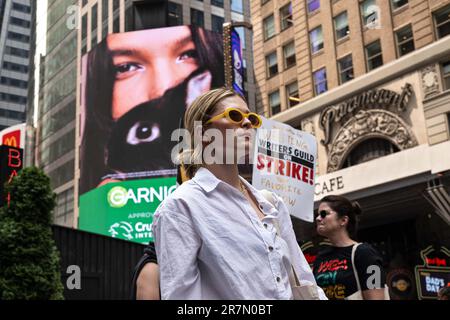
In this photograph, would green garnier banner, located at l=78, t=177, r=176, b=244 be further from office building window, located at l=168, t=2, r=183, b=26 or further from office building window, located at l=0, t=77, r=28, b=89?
office building window, located at l=0, t=77, r=28, b=89

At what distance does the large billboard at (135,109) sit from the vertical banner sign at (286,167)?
2599cm

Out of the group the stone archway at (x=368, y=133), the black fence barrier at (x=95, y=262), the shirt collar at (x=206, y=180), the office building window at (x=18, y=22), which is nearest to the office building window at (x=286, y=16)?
the stone archway at (x=368, y=133)

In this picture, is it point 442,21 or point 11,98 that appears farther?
point 11,98

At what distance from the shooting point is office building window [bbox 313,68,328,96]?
24.9 meters

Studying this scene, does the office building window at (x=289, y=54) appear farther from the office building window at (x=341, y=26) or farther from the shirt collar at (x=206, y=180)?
the shirt collar at (x=206, y=180)

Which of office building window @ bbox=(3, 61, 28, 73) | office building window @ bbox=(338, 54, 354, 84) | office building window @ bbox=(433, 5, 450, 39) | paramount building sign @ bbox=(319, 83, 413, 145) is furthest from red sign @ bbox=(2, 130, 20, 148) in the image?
office building window @ bbox=(3, 61, 28, 73)

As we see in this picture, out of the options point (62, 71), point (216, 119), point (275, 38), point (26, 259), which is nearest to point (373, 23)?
point (275, 38)

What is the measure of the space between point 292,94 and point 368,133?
19.8ft

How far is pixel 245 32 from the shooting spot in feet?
141

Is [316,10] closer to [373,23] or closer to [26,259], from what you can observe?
[373,23]

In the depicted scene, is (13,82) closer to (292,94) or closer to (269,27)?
(269,27)

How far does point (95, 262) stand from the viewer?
55.0 ft

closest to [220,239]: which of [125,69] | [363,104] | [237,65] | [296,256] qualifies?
[296,256]
